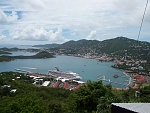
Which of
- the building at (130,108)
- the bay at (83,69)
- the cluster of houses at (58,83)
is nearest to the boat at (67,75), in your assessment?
the bay at (83,69)

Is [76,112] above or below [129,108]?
below

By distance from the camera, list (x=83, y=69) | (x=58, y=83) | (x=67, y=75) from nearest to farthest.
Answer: (x=58, y=83) → (x=67, y=75) → (x=83, y=69)

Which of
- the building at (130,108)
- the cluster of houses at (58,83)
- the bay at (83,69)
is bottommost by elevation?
the bay at (83,69)

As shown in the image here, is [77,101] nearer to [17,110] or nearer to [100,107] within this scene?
[100,107]

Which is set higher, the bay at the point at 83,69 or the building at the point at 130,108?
the building at the point at 130,108

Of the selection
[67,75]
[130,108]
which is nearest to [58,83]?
[67,75]

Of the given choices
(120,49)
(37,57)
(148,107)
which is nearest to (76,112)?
(148,107)

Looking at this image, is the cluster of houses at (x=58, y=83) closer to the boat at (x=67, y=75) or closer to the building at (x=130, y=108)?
the boat at (x=67, y=75)

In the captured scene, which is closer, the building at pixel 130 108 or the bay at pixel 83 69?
the building at pixel 130 108

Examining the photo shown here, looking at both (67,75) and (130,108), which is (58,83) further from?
(130,108)

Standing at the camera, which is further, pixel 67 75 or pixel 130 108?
pixel 67 75

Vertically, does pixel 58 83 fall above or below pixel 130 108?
below
